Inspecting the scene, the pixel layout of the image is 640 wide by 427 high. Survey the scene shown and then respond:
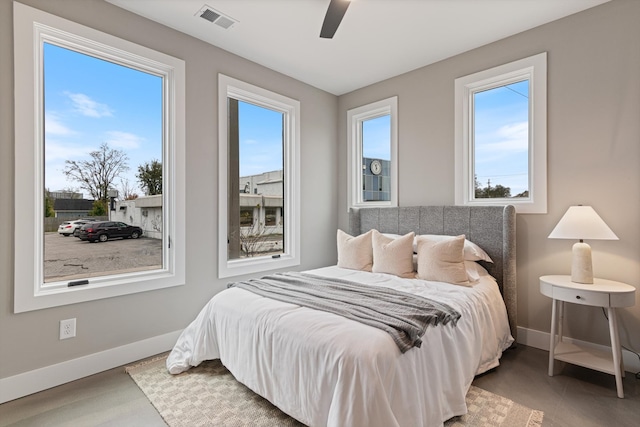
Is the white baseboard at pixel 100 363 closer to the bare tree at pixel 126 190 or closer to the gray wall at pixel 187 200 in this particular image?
the gray wall at pixel 187 200

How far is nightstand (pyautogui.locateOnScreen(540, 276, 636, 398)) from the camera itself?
2104 millimetres

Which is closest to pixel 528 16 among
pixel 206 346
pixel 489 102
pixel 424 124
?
pixel 489 102

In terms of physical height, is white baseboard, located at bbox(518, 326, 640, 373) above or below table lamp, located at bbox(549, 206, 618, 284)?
below

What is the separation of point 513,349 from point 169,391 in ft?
9.44

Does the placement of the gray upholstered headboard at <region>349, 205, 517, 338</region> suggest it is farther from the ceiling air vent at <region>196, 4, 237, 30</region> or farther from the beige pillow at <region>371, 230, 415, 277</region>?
the ceiling air vent at <region>196, 4, 237, 30</region>

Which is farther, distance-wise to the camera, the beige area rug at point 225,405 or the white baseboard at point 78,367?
the white baseboard at point 78,367

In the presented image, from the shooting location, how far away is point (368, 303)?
80.2 inches

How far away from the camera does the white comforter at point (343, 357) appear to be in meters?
1.46

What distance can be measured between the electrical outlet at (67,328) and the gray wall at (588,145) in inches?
151

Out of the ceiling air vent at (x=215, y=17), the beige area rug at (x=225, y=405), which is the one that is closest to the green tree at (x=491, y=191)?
the beige area rug at (x=225, y=405)

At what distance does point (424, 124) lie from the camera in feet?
12.1

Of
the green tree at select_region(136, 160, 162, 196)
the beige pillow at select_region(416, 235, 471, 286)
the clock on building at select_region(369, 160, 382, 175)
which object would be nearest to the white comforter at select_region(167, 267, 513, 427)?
the beige pillow at select_region(416, 235, 471, 286)

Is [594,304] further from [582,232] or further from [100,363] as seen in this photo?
[100,363]

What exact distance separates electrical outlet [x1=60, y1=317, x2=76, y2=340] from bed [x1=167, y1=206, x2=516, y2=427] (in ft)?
2.51
